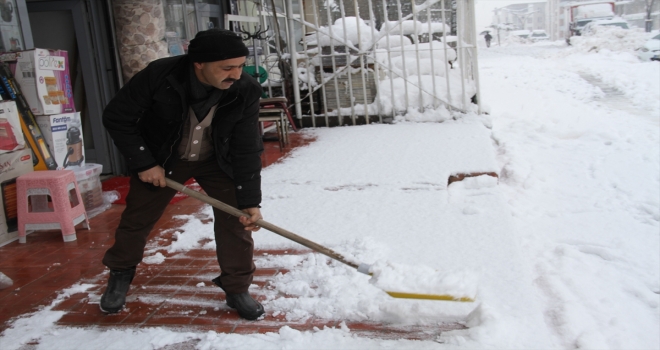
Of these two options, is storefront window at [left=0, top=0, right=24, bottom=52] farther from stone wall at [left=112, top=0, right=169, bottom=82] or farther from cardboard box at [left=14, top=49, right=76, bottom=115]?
stone wall at [left=112, top=0, right=169, bottom=82]

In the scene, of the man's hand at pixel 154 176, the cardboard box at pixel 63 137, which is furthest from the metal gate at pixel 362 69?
the man's hand at pixel 154 176

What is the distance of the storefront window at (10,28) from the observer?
470cm

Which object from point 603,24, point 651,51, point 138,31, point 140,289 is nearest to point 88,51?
point 138,31

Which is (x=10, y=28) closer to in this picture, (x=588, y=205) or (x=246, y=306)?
(x=246, y=306)

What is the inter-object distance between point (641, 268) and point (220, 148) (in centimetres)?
311

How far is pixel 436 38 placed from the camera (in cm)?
1151

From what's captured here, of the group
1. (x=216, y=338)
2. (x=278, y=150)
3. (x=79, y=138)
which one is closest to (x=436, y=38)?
(x=278, y=150)

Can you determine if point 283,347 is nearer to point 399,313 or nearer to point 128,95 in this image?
point 399,313

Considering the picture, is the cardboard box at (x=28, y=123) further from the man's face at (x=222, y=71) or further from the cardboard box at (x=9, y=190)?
the man's face at (x=222, y=71)

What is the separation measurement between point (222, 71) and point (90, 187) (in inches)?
127

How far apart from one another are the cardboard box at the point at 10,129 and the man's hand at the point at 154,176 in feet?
7.24

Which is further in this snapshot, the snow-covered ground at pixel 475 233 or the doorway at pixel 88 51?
the doorway at pixel 88 51

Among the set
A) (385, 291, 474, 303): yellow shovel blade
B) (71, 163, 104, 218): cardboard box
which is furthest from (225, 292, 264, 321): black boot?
(71, 163, 104, 218): cardboard box

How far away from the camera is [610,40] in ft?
83.3
